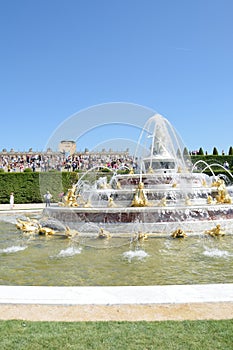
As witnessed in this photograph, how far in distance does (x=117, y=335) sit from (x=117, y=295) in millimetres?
1185

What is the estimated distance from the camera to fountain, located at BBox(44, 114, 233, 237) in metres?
11.8

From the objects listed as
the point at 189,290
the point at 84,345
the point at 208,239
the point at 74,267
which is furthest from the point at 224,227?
the point at 84,345

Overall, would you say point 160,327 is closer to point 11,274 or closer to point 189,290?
point 189,290

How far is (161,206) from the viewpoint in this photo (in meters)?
12.2

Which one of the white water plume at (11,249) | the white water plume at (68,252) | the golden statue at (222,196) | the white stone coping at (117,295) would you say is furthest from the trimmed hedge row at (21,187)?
the white stone coping at (117,295)

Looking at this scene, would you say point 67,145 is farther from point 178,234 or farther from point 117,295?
point 117,295

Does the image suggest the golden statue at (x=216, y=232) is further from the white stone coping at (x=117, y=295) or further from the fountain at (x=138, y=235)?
the white stone coping at (x=117, y=295)

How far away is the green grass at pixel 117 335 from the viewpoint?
3.78 m

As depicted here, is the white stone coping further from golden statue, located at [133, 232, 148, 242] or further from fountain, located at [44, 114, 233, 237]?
fountain, located at [44, 114, 233, 237]

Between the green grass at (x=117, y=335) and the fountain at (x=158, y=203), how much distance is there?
23.5ft

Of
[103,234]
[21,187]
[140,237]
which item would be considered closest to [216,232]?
[140,237]

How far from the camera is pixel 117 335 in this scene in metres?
4.00

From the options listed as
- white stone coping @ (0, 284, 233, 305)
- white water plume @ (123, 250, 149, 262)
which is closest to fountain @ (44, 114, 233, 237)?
white water plume @ (123, 250, 149, 262)

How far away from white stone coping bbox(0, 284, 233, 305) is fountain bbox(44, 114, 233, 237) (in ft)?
19.6
